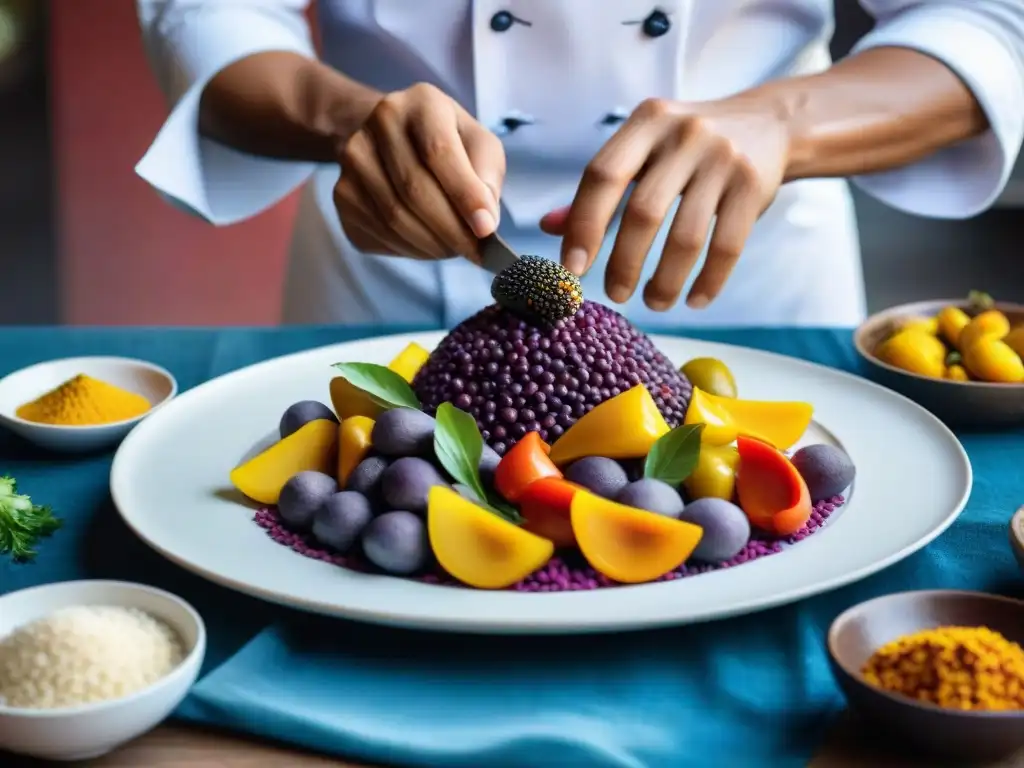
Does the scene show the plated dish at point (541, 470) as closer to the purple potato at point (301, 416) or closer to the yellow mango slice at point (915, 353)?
the purple potato at point (301, 416)

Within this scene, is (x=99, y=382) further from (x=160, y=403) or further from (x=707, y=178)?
(x=707, y=178)

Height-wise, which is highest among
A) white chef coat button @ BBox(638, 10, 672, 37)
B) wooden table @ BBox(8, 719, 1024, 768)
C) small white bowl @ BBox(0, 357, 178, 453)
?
white chef coat button @ BBox(638, 10, 672, 37)

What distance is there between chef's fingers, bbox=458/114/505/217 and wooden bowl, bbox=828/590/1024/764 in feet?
1.85

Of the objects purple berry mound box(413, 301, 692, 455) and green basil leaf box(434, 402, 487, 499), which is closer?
green basil leaf box(434, 402, 487, 499)

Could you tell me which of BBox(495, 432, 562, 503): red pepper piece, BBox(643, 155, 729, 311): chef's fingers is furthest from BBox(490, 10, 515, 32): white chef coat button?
BBox(495, 432, 562, 503): red pepper piece

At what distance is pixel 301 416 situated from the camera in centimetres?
98

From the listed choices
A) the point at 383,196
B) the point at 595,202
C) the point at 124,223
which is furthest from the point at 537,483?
the point at 124,223

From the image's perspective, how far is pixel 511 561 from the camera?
0.76 metres

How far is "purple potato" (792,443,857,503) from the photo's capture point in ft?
2.94

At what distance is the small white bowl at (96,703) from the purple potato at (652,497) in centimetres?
30

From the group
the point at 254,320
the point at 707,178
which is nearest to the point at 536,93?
the point at 707,178

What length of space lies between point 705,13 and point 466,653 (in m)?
0.98

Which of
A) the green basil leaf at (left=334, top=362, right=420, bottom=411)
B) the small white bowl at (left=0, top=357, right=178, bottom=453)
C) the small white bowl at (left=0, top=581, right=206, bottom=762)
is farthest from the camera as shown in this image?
the small white bowl at (left=0, top=357, right=178, bottom=453)

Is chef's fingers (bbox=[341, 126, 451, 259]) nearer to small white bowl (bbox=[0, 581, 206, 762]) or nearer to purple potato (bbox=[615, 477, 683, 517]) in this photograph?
purple potato (bbox=[615, 477, 683, 517])
